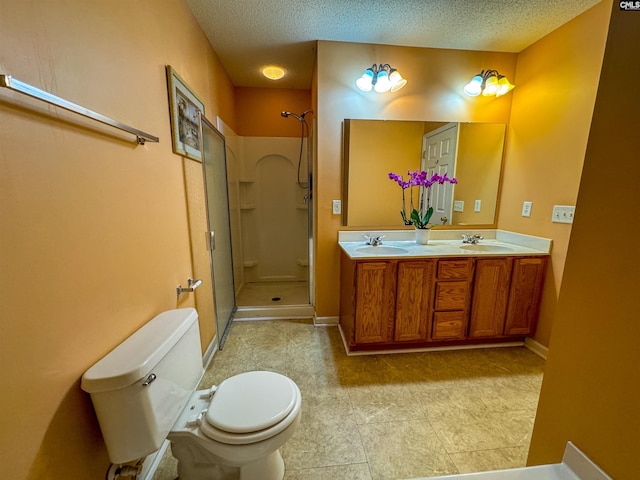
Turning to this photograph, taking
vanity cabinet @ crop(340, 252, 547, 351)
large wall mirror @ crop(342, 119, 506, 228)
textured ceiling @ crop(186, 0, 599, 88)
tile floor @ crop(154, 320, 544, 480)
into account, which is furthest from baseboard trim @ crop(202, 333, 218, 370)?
textured ceiling @ crop(186, 0, 599, 88)

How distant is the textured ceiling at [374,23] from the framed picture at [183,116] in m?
0.64

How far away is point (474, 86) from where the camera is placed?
225 cm

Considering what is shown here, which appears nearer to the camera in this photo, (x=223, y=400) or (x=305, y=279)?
(x=223, y=400)

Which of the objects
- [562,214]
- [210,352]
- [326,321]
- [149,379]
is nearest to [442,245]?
[562,214]

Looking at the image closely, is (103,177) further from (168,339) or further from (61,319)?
(168,339)

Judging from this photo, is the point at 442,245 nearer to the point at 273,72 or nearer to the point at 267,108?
the point at 273,72

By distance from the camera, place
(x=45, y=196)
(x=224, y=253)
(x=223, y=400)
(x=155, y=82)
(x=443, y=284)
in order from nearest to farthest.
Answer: (x=45, y=196) → (x=223, y=400) → (x=155, y=82) → (x=443, y=284) → (x=224, y=253)

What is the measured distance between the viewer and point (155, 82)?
126 centimetres

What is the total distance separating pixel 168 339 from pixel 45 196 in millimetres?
591

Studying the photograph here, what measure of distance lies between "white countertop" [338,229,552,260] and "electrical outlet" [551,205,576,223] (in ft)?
0.59

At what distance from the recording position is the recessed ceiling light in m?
2.59

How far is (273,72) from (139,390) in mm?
2882

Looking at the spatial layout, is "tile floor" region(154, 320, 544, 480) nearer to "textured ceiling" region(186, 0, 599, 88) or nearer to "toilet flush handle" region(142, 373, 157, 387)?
"toilet flush handle" region(142, 373, 157, 387)

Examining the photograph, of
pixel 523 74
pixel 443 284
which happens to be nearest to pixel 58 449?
pixel 443 284
